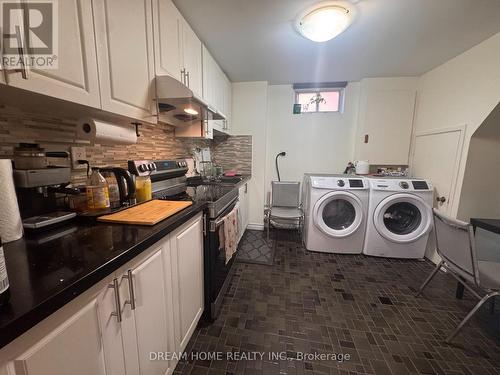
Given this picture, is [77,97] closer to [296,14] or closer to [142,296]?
[142,296]

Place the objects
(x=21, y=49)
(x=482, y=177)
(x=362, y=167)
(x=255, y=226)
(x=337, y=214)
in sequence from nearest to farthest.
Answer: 1. (x=21, y=49)
2. (x=482, y=177)
3. (x=337, y=214)
4. (x=362, y=167)
5. (x=255, y=226)

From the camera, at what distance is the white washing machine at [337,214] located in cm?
239

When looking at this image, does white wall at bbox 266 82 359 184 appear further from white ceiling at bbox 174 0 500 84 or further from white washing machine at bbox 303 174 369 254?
white washing machine at bbox 303 174 369 254

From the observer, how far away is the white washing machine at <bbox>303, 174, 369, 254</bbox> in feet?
7.84

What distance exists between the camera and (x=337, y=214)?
2.59m

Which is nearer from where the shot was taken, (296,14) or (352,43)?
(296,14)

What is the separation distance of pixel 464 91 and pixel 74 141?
3.38m

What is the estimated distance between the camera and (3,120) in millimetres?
832

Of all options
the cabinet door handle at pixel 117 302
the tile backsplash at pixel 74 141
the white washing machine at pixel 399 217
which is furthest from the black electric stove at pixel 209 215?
the white washing machine at pixel 399 217

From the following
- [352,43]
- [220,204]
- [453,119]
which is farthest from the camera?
[453,119]

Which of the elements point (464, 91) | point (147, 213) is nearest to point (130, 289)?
point (147, 213)

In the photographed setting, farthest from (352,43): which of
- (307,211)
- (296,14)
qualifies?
(307,211)

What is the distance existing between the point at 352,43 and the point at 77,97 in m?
2.23

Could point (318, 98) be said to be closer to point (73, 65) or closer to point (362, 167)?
point (362, 167)
